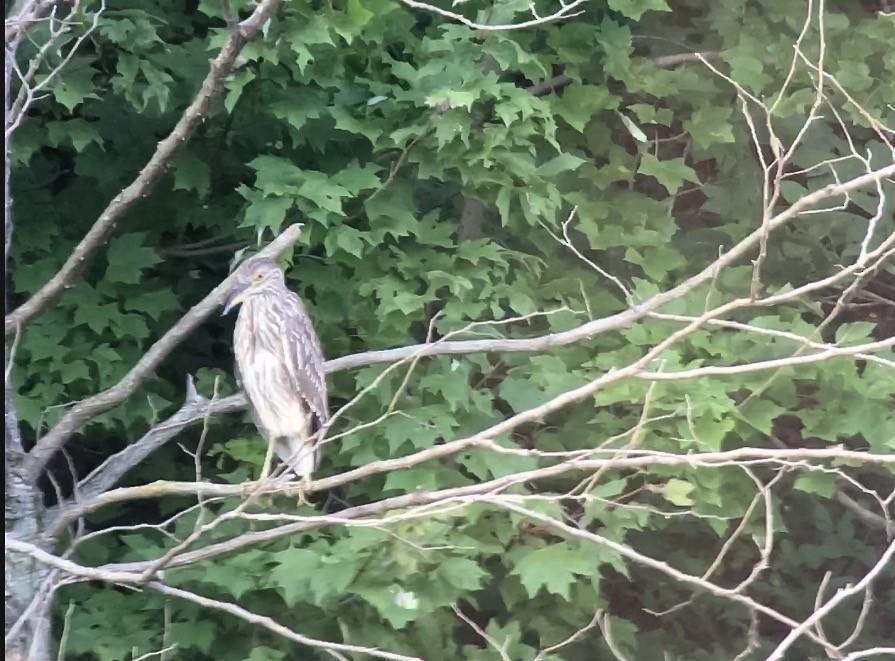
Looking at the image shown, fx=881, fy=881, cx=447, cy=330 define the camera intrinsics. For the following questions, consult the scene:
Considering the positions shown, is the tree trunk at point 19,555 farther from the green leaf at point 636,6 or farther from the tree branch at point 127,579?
the green leaf at point 636,6

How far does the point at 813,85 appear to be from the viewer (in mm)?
1253

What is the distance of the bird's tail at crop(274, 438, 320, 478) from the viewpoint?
1153mm

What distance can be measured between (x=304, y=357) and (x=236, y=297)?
4.9 inches

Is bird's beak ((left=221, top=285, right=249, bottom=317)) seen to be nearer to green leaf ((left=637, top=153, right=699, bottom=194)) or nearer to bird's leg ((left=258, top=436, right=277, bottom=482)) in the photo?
bird's leg ((left=258, top=436, right=277, bottom=482))

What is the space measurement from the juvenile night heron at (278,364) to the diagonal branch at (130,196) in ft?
0.55

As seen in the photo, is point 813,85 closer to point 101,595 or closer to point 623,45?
point 623,45

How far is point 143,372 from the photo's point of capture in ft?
3.89

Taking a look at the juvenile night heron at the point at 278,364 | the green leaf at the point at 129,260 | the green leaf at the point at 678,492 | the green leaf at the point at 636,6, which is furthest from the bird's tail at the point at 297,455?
the green leaf at the point at 636,6

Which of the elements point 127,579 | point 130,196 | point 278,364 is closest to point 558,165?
point 278,364

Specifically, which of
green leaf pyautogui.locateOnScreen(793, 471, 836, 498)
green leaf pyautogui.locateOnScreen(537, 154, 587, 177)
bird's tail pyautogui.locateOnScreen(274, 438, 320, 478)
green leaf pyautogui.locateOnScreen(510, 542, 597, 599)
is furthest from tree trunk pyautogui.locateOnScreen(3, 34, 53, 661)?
green leaf pyautogui.locateOnScreen(793, 471, 836, 498)

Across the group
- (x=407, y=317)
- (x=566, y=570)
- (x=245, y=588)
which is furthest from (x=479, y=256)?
(x=245, y=588)

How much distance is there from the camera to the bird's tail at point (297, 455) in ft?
3.78

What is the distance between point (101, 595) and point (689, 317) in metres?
0.85

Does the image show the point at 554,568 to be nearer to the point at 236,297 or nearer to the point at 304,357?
the point at 304,357
